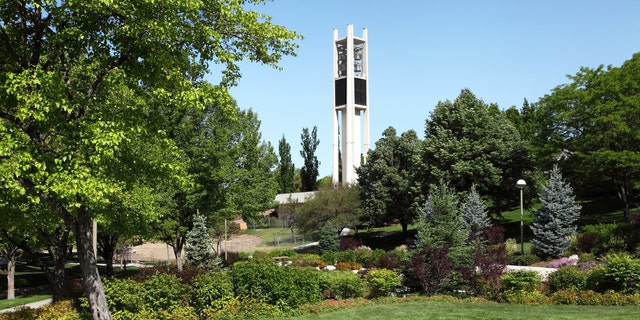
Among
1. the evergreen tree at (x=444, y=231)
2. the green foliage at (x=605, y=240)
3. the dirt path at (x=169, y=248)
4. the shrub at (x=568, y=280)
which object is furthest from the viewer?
the dirt path at (x=169, y=248)

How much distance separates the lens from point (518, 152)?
34.0 m

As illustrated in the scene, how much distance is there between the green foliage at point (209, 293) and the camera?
1445cm

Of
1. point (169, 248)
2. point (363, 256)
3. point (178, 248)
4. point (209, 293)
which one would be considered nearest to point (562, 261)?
point (363, 256)

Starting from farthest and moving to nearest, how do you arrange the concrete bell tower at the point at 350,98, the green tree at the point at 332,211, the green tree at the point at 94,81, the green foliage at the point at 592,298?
1. the concrete bell tower at the point at 350,98
2. the green tree at the point at 332,211
3. the green foliage at the point at 592,298
4. the green tree at the point at 94,81

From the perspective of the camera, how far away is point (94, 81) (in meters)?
12.3

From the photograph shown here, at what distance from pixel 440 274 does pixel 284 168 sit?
2216 inches

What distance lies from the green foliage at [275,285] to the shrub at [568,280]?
21.6 ft

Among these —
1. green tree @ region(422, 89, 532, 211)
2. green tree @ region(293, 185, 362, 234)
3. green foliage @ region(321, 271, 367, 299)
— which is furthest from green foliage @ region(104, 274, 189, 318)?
green tree @ region(293, 185, 362, 234)

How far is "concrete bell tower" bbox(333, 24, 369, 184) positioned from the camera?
67312 mm

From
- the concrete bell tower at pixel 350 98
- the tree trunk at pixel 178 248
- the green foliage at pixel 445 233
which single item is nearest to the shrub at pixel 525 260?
the green foliage at pixel 445 233

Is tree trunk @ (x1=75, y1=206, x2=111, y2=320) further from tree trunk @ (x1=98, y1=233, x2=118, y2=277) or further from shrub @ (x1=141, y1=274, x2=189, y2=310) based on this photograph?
tree trunk @ (x1=98, y1=233, x2=118, y2=277)

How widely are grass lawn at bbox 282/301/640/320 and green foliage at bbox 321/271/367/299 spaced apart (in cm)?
145

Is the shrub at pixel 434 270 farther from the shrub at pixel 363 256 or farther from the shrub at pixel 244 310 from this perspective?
the shrub at pixel 363 256

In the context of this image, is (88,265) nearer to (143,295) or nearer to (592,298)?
(143,295)
